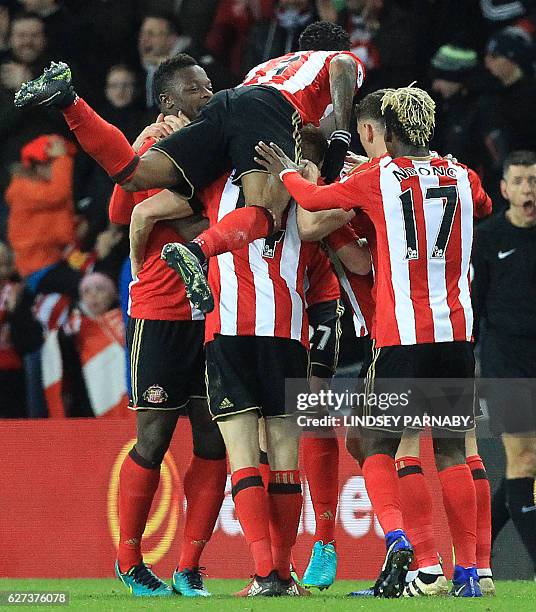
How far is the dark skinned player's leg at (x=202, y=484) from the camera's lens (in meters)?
6.07

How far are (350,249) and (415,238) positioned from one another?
0.59 meters

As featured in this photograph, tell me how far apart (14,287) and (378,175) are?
16.1ft

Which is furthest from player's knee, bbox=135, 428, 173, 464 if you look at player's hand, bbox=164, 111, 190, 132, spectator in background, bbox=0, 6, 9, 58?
spectator in background, bbox=0, 6, 9, 58

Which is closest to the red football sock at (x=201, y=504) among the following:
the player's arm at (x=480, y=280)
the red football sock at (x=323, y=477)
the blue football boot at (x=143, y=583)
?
the blue football boot at (x=143, y=583)

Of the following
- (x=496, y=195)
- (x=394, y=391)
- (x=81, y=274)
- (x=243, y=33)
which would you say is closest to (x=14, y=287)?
(x=81, y=274)

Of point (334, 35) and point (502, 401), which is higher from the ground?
point (334, 35)

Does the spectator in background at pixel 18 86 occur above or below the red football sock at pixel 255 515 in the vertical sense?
above

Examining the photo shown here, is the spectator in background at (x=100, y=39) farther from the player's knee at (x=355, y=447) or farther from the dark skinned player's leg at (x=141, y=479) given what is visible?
the player's knee at (x=355, y=447)

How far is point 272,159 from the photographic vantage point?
5.65 metres

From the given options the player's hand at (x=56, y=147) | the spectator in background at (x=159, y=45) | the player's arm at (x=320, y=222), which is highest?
the spectator in background at (x=159, y=45)

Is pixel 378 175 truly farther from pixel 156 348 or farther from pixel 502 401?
pixel 502 401

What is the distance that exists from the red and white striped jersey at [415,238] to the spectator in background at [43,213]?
4571mm

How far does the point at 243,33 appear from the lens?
10.2 m

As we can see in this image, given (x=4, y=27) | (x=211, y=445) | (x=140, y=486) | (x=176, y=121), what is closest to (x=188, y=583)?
(x=140, y=486)
